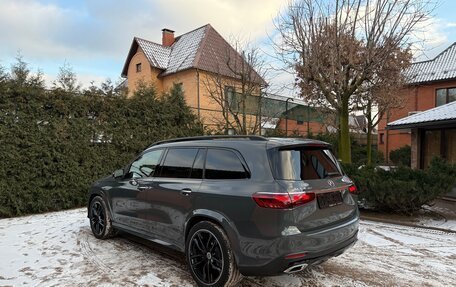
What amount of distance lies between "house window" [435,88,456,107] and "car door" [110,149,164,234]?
2609 centimetres

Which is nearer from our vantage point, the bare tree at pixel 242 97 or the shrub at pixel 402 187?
the shrub at pixel 402 187

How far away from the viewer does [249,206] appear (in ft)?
11.3

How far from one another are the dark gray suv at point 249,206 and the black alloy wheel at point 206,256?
0.01m

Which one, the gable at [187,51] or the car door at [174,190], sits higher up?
the gable at [187,51]

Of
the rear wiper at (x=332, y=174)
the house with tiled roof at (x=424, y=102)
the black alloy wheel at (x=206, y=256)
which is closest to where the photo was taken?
the black alloy wheel at (x=206, y=256)

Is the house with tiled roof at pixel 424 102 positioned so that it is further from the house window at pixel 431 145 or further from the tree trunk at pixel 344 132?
the tree trunk at pixel 344 132

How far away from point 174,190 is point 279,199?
5.16 feet

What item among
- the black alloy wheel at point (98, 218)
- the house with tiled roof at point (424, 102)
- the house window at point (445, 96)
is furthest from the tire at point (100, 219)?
the house window at point (445, 96)

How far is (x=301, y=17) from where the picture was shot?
10.3m

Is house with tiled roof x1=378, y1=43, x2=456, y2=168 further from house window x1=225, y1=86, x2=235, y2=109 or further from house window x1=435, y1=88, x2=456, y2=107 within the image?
house window x1=225, y1=86, x2=235, y2=109

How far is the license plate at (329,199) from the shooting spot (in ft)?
11.7

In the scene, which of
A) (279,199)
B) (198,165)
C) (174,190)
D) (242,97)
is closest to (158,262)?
(174,190)

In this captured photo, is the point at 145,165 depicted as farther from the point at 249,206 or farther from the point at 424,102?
the point at 424,102

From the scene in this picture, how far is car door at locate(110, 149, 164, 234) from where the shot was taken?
4.91 metres
